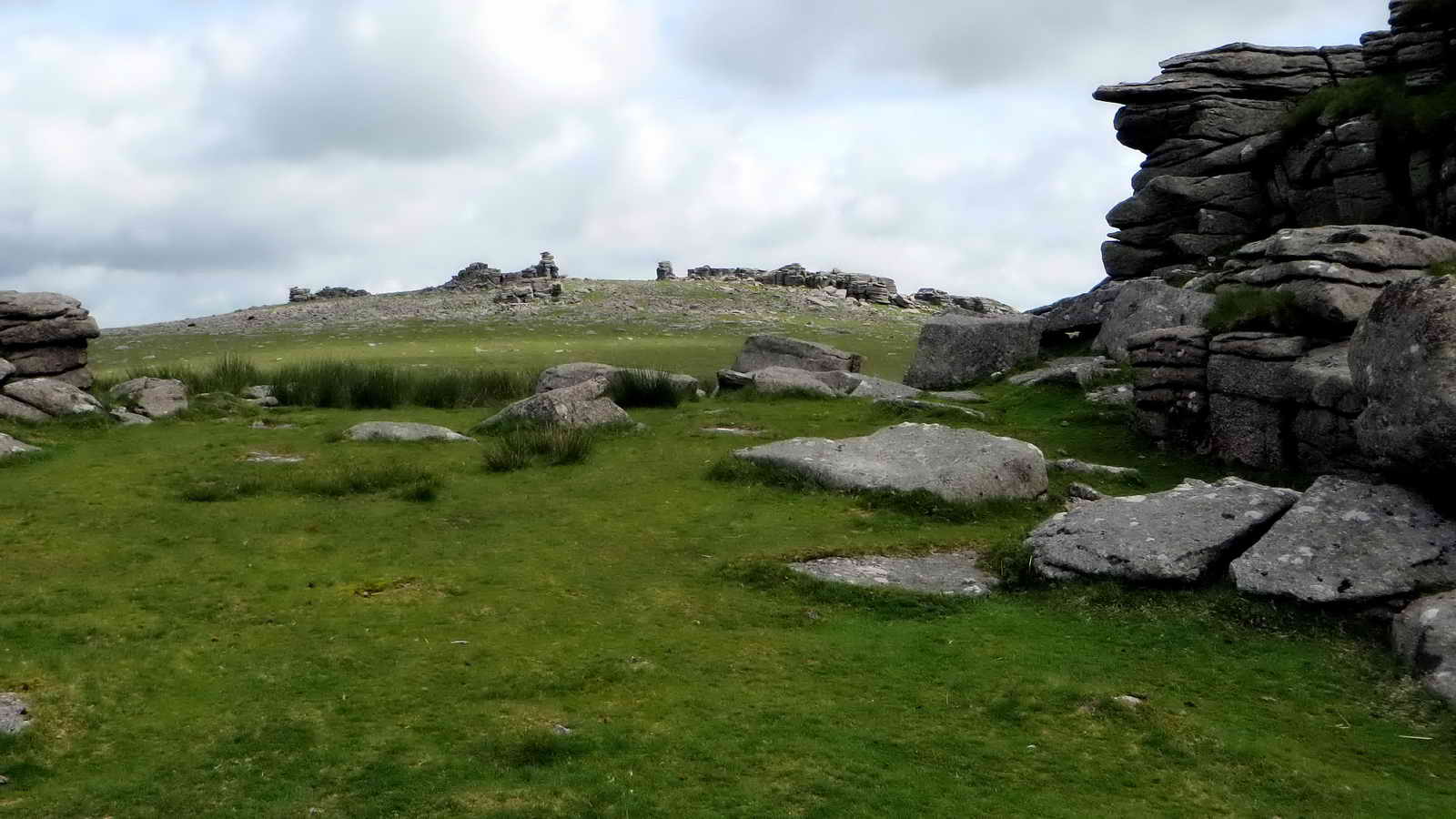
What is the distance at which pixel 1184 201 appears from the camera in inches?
1160

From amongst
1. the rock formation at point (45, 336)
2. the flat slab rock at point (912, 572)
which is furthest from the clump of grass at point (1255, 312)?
the rock formation at point (45, 336)

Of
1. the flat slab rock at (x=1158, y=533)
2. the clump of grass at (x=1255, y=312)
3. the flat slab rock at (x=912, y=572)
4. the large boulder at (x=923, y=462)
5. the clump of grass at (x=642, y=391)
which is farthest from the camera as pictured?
the clump of grass at (x=642, y=391)

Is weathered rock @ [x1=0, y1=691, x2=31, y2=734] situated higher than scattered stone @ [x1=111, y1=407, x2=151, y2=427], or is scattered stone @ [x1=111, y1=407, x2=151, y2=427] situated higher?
scattered stone @ [x1=111, y1=407, x2=151, y2=427]

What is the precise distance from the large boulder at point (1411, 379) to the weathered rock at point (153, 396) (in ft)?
61.5

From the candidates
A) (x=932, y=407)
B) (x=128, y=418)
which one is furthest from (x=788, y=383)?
(x=128, y=418)

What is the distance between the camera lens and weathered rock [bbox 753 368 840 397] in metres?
24.2

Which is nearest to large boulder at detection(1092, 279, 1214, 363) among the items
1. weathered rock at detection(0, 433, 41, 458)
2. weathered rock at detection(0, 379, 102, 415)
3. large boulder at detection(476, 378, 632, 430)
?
large boulder at detection(476, 378, 632, 430)

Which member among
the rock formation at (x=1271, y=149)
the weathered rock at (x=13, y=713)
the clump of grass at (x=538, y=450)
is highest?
the rock formation at (x=1271, y=149)

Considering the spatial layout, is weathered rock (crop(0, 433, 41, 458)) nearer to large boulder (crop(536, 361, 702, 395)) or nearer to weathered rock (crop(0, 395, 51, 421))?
weathered rock (crop(0, 395, 51, 421))

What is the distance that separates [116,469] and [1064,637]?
12.8 metres

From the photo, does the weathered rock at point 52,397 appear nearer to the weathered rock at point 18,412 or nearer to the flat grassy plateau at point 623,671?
the weathered rock at point 18,412

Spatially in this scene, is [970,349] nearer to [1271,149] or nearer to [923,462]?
[1271,149]

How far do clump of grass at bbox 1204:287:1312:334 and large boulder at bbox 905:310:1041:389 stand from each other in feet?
28.5

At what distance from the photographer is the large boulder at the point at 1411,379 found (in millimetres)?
9422
